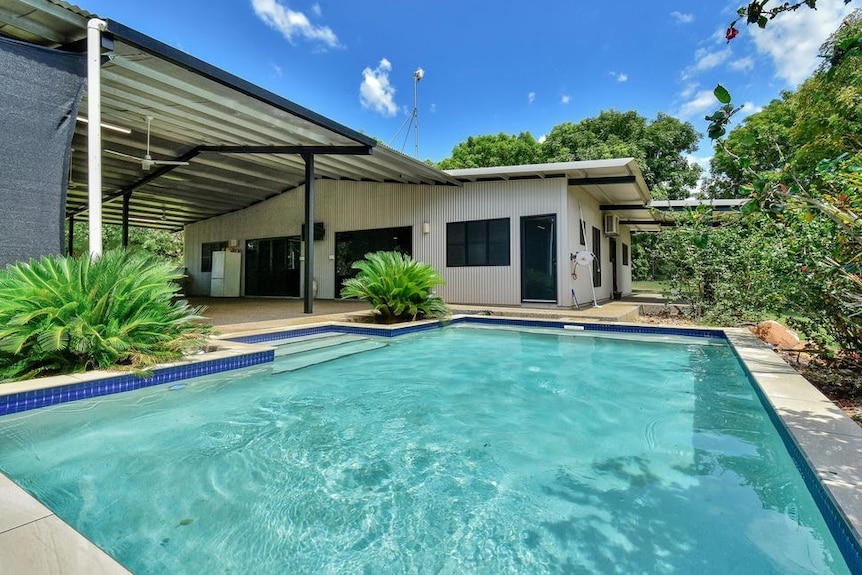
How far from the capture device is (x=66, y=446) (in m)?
2.46

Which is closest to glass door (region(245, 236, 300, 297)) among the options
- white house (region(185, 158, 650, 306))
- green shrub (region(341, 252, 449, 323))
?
white house (region(185, 158, 650, 306))

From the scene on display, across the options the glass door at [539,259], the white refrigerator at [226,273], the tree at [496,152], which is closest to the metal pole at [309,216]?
the glass door at [539,259]

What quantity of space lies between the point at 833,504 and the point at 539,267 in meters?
7.50

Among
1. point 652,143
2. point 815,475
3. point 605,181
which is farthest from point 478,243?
point 652,143

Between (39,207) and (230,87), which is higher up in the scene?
(230,87)

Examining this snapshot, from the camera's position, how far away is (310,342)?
613 centimetres

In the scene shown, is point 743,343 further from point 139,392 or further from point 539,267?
point 139,392

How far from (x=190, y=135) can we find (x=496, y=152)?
18.3 meters

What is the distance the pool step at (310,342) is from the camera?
18.2 ft

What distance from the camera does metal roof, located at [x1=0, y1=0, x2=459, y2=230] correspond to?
A: 4.02 m

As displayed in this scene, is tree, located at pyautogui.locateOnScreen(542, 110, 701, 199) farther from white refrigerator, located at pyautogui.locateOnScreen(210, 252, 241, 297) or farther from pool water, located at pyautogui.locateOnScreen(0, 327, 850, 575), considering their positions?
pool water, located at pyautogui.locateOnScreen(0, 327, 850, 575)

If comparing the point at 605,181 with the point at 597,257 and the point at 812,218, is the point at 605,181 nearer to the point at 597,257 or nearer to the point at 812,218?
the point at 597,257

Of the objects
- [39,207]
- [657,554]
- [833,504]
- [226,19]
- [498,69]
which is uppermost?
[498,69]

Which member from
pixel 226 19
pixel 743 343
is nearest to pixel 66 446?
pixel 743 343
